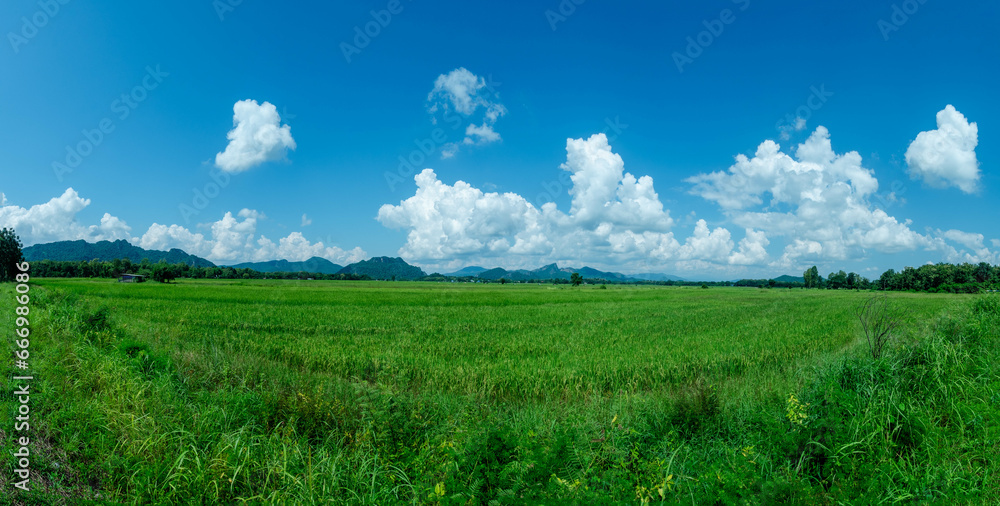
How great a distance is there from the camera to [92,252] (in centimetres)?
11144

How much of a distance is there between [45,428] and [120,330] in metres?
9.67

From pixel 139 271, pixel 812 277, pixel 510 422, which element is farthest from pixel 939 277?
pixel 139 271

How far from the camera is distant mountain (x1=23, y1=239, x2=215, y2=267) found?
9006cm

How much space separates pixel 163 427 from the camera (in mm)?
5137

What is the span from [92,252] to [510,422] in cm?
15612

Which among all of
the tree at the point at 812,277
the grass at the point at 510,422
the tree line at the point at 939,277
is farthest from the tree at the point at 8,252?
the tree at the point at 812,277

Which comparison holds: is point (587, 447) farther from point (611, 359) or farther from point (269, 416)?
point (611, 359)

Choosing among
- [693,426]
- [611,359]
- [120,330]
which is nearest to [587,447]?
[693,426]

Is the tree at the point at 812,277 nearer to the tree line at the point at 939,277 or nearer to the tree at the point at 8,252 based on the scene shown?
the tree line at the point at 939,277

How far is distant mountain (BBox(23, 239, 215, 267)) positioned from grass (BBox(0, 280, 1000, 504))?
96.2 m

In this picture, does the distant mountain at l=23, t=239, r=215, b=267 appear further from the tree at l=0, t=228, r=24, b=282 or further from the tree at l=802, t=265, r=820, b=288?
the tree at l=802, t=265, r=820, b=288

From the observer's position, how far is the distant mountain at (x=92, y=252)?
90.1 m

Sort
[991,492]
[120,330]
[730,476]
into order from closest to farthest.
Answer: [730,476] < [991,492] < [120,330]

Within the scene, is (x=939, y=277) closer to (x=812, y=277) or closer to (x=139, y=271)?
(x=812, y=277)
